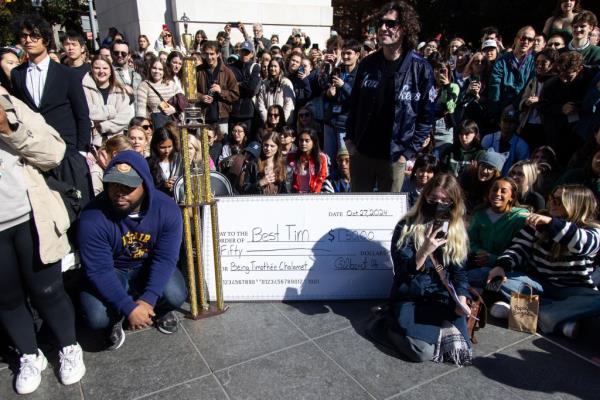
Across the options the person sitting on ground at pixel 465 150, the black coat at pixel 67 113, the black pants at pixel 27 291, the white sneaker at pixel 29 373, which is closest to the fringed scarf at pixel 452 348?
the black pants at pixel 27 291

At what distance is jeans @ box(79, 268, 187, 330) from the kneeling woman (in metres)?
1.49

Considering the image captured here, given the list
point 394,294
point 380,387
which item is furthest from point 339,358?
point 394,294

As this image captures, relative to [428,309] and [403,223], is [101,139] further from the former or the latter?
[428,309]

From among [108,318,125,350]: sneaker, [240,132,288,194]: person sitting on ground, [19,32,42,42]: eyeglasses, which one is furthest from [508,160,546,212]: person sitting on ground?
[19,32,42,42]: eyeglasses

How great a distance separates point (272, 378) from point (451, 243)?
1405 mm

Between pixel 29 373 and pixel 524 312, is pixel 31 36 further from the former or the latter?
pixel 524 312

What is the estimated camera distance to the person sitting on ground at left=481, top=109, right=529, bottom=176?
4.95 m

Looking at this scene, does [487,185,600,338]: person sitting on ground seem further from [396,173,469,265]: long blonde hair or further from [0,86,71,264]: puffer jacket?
[0,86,71,264]: puffer jacket

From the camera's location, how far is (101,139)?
15.6ft

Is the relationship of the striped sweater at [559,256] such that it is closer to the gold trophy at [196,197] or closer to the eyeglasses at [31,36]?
the gold trophy at [196,197]

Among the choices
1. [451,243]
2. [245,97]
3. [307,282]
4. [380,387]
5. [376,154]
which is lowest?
[380,387]

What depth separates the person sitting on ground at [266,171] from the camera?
15.3 feet

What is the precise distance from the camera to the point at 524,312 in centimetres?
308

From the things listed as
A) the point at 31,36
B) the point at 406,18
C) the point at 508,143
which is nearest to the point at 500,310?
the point at 406,18
